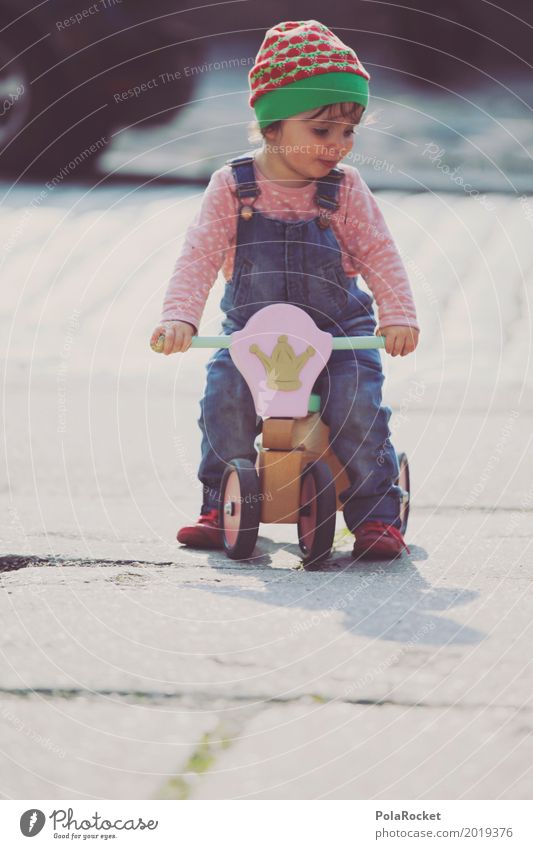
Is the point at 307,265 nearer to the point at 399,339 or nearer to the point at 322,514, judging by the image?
the point at 399,339

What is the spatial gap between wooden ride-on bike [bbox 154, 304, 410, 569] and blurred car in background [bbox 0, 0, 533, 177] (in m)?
4.15

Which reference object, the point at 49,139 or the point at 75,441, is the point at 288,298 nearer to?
the point at 75,441

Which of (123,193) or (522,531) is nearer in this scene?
(522,531)

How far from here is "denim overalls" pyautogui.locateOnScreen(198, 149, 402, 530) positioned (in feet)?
6.56

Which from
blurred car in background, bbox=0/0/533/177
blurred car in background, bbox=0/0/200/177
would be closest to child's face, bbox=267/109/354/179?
blurred car in background, bbox=0/0/200/177

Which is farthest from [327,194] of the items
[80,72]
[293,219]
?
[80,72]

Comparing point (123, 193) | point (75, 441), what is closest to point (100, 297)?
point (123, 193)

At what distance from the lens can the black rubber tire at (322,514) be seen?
184 centimetres

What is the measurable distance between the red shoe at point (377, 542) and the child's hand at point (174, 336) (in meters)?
0.42

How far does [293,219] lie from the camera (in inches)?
81.1

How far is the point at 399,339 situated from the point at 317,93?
0.42 m

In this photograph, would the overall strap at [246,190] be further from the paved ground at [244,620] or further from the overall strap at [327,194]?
the paved ground at [244,620]

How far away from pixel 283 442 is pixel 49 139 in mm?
4830
